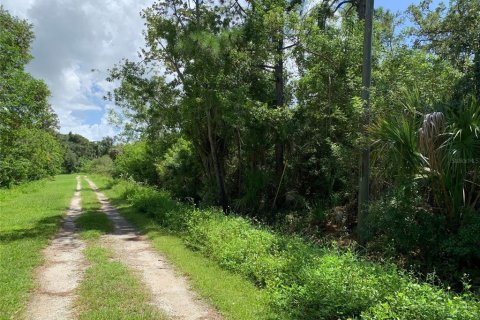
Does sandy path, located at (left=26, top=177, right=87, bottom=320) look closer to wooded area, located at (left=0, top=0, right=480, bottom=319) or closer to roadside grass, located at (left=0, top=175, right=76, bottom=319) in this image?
roadside grass, located at (left=0, top=175, right=76, bottom=319)

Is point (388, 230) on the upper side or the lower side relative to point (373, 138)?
lower

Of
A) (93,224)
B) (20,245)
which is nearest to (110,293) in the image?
(20,245)

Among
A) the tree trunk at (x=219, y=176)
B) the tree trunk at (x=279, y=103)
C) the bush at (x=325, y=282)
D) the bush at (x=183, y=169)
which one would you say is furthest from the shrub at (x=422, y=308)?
the bush at (x=183, y=169)

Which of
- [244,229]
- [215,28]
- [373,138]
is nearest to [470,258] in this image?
[373,138]

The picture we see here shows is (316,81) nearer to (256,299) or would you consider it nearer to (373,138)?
(373,138)

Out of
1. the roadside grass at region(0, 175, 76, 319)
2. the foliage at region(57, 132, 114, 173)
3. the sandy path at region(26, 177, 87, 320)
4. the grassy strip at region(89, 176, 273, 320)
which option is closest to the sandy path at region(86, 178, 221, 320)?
the grassy strip at region(89, 176, 273, 320)

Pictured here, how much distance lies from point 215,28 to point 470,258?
11633 millimetres

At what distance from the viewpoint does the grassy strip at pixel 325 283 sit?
4.36 m

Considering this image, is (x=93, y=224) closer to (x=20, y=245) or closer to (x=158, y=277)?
(x=20, y=245)

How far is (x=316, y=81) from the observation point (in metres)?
13.5

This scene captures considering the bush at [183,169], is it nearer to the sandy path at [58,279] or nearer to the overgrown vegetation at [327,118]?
the overgrown vegetation at [327,118]

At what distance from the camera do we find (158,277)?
772 cm

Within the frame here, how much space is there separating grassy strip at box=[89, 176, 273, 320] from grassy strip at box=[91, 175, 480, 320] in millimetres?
197

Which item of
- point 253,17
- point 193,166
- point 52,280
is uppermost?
point 253,17
